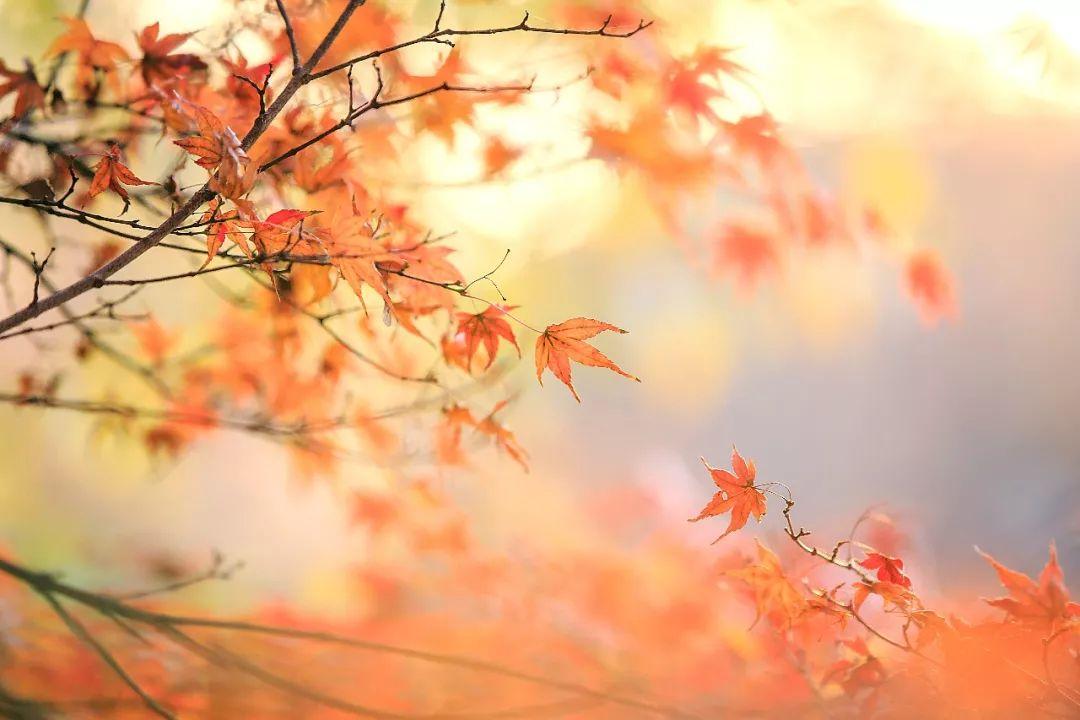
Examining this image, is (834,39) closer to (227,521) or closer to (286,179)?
(227,521)

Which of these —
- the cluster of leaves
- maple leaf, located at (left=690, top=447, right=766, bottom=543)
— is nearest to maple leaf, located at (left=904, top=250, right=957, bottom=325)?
the cluster of leaves

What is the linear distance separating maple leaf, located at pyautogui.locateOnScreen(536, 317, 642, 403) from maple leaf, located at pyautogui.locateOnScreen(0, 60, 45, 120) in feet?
2.74

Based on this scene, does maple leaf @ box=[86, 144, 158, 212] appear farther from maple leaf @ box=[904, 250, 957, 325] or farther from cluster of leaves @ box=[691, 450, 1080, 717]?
maple leaf @ box=[904, 250, 957, 325]

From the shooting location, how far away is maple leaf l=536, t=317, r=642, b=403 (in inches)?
31.9

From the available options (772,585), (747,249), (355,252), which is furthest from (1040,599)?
(747,249)

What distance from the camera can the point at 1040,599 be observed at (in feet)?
2.92

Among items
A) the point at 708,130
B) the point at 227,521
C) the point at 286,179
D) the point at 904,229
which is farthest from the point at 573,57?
the point at 904,229

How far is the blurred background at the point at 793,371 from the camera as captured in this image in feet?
12.9

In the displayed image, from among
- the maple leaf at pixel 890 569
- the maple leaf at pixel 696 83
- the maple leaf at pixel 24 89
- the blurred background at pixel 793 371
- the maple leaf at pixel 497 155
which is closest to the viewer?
the maple leaf at pixel 890 569

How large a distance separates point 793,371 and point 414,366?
16.5 feet

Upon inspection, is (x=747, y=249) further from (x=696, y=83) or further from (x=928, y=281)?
(x=696, y=83)

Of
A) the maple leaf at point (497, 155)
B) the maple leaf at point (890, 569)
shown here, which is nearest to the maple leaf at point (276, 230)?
the maple leaf at point (890, 569)

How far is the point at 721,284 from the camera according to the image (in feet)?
23.7

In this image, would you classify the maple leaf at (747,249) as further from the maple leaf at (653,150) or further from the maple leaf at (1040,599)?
the maple leaf at (1040,599)
